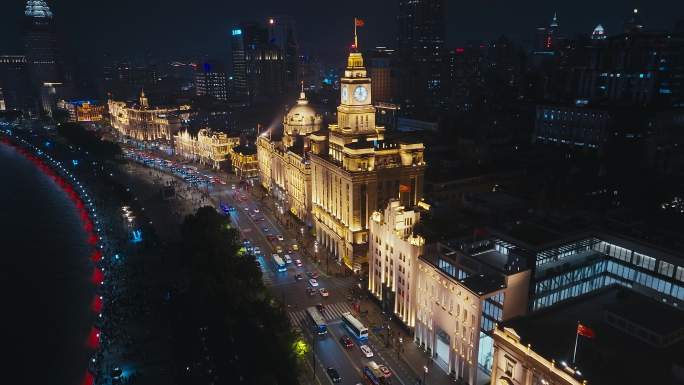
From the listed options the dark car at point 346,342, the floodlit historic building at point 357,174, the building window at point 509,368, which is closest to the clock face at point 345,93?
the floodlit historic building at point 357,174

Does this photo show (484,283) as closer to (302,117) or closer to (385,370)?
(385,370)

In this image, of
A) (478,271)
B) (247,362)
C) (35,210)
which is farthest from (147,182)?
(478,271)

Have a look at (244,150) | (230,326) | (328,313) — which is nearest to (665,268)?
(328,313)

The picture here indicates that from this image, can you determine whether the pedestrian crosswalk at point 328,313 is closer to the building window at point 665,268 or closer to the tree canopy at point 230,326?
the tree canopy at point 230,326

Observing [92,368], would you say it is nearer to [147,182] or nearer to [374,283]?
[374,283]

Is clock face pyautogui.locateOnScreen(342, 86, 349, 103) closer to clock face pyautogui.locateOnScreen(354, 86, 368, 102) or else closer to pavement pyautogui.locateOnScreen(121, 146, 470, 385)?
clock face pyautogui.locateOnScreen(354, 86, 368, 102)

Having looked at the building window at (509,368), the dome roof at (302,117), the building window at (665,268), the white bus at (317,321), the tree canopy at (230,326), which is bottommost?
the white bus at (317,321)

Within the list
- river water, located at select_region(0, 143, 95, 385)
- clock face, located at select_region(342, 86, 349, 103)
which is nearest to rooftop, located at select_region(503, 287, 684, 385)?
river water, located at select_region(0, 143, 95, 385)
